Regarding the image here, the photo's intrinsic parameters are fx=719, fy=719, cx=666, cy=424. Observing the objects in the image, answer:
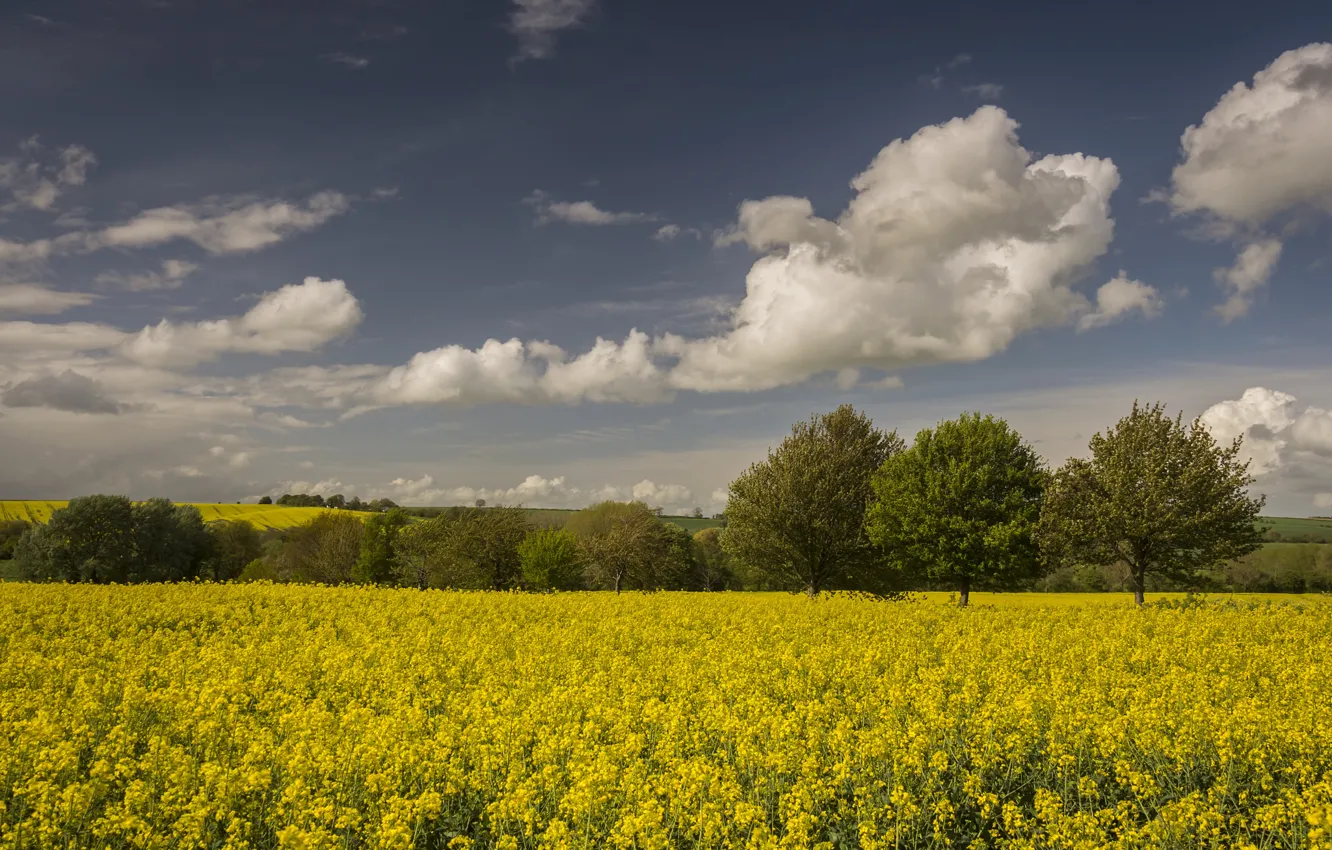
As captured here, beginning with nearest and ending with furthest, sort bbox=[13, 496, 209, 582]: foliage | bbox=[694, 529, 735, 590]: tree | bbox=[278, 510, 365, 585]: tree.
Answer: bbox=[13, 496, 209, 582]: foliage
bbox=[278, 510, 365, 585]: tree
bbox=[694, 529, 735, 590]: tree

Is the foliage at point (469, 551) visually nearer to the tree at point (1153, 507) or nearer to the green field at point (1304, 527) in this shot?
the tree at point (1153, 507)

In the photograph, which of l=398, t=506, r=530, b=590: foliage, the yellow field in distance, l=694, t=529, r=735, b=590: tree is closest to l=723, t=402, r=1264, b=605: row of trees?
l=398, t=506, r=530, b=590: foliage

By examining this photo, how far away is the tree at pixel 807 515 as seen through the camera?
122 feet

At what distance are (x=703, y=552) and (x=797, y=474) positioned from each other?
158 feet

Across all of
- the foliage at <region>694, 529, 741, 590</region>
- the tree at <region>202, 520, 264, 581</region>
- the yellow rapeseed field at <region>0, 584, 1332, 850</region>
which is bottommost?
the foliage at <region>694, 529, 741, 590</region>

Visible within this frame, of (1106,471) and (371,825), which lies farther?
(1106,471)

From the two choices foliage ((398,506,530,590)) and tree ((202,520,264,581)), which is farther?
tree ((202,520,264,581))

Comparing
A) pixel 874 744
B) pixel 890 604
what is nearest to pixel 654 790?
pixel 874 744

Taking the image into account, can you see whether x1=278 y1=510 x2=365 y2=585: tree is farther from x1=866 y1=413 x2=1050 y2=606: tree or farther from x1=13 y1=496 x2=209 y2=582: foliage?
x1=866 y1=413 x2=1050 y2=606: tree

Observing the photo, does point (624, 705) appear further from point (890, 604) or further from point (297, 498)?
point (297, 498)

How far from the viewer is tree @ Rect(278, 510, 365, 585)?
246 ft

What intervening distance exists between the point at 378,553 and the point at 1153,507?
214 ft

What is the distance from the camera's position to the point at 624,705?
9.41 meters

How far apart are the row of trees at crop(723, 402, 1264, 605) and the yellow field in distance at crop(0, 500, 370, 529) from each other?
75871 mm
